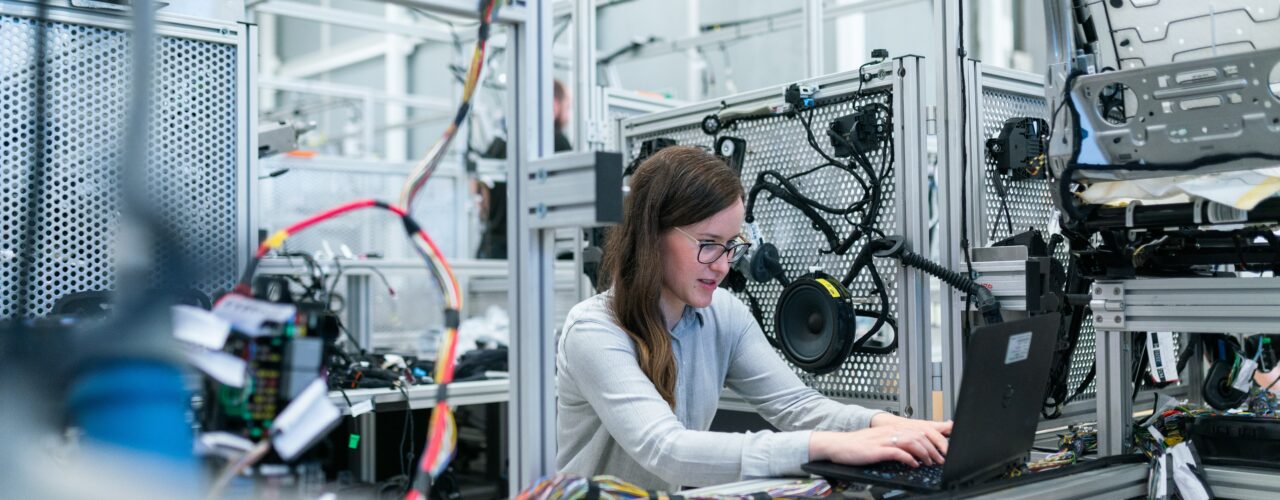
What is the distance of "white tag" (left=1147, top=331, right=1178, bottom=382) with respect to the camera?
5.49 feet

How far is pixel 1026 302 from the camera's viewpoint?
158 centimetres

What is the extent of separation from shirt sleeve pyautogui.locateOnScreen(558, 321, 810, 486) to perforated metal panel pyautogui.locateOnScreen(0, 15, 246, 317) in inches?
21.7

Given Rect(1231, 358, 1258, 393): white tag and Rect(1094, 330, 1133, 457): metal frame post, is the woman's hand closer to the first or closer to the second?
Rect(1094, 330, 1133, 457): metal frame post

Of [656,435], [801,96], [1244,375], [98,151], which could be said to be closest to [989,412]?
[656,435]

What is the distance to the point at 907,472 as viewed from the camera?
3.84 ft

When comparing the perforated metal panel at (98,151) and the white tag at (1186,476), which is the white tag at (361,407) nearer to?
the perforated metal panel at (98,151)

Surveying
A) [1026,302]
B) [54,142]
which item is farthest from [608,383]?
[54,142]

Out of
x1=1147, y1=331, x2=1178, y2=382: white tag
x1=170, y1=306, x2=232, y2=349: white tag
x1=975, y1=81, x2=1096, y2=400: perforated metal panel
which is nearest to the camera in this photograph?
x1=170, y1=306, x2=232, y2=349: white tag

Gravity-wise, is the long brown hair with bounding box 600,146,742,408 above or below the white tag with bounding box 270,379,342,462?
above

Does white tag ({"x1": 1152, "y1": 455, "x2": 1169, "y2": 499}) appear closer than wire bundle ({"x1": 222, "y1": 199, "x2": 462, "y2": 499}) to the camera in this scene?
No

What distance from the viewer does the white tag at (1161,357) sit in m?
1.67

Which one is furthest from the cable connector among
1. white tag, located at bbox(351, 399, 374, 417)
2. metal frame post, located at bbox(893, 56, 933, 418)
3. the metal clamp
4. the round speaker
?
white tag, located at bbox(351, 399, 374, 417)

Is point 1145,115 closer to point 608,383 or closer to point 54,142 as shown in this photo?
point 608,383

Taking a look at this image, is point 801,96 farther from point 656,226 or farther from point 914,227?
point 656,226
